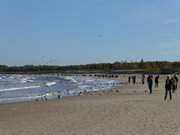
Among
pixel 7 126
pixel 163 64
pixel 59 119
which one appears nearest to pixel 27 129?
pixel 7 126

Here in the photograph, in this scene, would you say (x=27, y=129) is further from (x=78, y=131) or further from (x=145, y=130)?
(x=145, y=130)

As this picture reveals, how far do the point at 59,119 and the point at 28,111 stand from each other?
521 cm

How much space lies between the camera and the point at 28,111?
22.7 metres

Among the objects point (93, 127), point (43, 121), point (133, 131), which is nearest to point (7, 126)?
point (43, 121)

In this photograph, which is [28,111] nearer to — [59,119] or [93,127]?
[59,119]

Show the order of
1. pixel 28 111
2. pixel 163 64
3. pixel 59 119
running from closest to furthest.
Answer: pixel 59 119, pixel 28 111, pixel 163 64

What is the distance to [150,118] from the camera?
17062 millimetres

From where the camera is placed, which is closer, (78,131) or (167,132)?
(167,132)

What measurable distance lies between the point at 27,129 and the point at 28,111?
24.3 feet

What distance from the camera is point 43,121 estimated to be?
17.5 meters

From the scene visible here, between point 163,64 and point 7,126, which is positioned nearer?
point 7,126

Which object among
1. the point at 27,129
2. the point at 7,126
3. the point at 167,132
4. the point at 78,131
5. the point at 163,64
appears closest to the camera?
the point at 167,132

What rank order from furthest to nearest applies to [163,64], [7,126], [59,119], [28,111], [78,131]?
[163,64], [28,111], [59,119], [7,126], [78,131]

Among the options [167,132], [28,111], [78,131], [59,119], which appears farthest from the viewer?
Result: [28,111]
